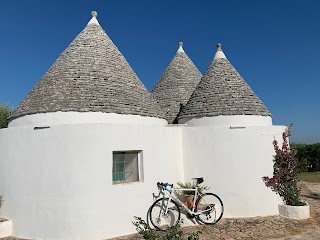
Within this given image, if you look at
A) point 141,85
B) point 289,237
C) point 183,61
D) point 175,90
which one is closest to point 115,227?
point 289,237

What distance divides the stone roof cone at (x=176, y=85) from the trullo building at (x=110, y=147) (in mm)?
2701

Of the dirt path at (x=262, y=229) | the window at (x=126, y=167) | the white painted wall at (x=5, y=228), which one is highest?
the window at (x=126, y=167)

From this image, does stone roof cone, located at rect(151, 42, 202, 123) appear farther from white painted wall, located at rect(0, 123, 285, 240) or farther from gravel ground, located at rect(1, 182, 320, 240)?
gravel ground, located at rect(1, 182, 320, 240)

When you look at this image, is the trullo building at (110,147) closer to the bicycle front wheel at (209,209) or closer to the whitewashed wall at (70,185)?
the whitewashed wall at (70,185)

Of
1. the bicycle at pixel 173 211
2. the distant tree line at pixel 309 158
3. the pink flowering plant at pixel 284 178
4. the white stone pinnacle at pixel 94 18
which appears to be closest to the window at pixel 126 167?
the bicycle at pixel 173 211

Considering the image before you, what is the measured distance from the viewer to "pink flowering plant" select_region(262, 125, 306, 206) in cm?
1177

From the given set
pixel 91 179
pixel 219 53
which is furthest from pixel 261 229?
pixel 219 53

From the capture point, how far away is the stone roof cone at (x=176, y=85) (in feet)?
54.9

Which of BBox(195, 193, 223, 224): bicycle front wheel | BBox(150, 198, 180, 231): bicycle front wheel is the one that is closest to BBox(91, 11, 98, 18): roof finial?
BBox(150, 198, 180, 231): bicycle front wheel

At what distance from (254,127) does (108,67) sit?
→ 6.89 m

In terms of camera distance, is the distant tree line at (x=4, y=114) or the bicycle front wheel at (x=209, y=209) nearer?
the bicycle front wheel at (x=209, y=209)

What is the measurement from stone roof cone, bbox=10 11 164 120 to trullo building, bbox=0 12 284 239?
4 centimetres

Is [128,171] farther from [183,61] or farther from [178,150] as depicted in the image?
[183,61]

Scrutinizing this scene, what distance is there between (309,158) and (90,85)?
2700 centimetres
